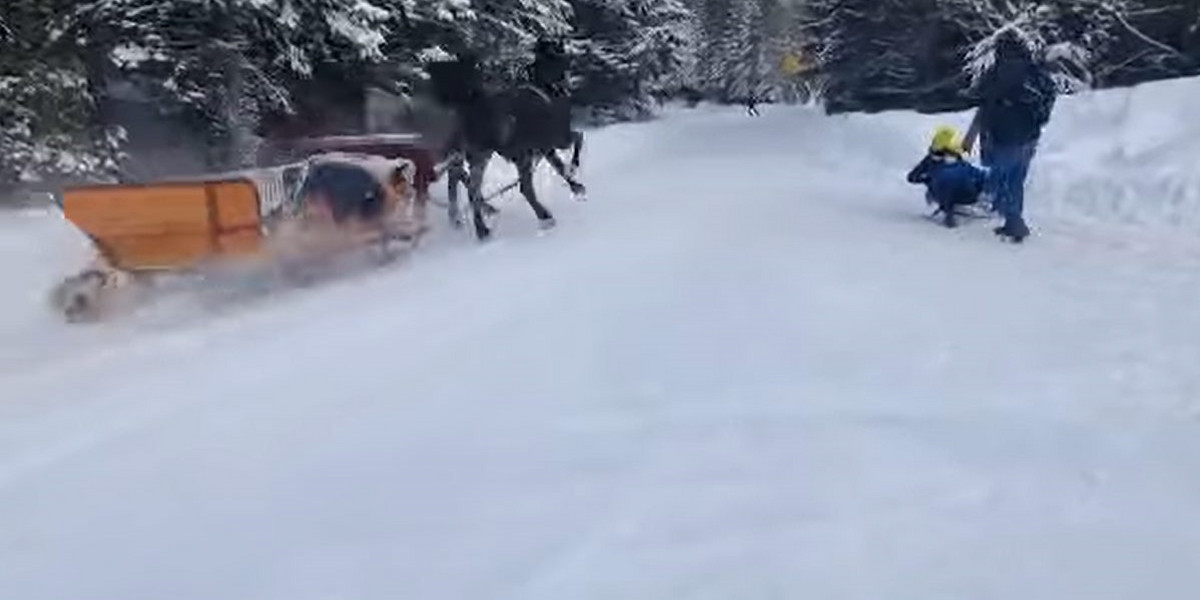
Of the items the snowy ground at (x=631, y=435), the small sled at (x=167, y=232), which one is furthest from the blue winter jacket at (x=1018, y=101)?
the small sled at (x=167, y=232)

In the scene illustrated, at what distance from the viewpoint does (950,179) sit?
1273 centimetres

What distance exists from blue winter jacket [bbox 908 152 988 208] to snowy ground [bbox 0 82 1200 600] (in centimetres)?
266

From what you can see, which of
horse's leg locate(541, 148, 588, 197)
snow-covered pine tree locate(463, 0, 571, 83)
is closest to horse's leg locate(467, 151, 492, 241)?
horse's leg locate(541, 148, 588, 197)

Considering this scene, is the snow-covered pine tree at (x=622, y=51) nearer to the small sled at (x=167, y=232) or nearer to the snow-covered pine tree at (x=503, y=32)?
the snow-covered pine tree at (x=503, y=32)

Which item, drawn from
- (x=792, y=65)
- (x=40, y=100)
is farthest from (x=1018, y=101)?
(x=792, y=65)

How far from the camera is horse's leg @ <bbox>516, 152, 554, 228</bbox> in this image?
13.0 meters

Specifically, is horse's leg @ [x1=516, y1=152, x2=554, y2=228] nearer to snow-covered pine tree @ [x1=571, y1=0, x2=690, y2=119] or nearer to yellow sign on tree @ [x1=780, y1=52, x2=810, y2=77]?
snow-covered pine tree @ [x1=571, y1=0, x2=690, y2=119]

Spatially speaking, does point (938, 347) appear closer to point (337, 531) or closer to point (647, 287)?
point (647, 287)

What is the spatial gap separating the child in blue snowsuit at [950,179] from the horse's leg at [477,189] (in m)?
4.62

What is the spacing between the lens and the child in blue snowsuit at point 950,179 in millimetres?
12695

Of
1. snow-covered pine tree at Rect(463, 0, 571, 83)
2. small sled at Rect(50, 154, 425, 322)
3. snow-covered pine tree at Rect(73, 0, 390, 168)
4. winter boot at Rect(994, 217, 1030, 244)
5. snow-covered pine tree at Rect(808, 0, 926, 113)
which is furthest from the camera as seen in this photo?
snow-covered pine tree at Rect(808, 0, 926, 113)

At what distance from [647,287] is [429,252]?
3412mm

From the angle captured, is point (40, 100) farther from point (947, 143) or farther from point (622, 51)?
point (622, 51)

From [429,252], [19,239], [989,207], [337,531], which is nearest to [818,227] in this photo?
[989,207]
